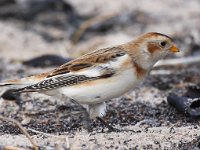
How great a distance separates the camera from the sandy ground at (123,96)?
6.04 meters

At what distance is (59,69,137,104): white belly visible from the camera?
6.37m

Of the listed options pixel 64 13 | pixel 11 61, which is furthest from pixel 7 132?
pixel 64 13

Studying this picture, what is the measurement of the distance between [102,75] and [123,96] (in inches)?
63.8

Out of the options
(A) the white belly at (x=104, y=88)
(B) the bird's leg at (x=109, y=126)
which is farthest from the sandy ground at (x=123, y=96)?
(A) the white belly at (x=104, y=88)

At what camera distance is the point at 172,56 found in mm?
10367

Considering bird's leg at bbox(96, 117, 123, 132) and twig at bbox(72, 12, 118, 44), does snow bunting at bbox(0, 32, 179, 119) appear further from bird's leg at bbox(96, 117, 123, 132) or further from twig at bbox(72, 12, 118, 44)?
twig at bbox(72, 12, 118, 44)

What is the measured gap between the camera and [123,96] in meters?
8.08

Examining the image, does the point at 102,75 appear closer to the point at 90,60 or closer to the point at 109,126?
the point at 90,60

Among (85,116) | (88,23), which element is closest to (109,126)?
(85,116)

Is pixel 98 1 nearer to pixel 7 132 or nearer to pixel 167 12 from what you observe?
pixel 167 12

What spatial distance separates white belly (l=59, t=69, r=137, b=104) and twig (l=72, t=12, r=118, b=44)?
15.8ft

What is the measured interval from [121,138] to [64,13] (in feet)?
20.7

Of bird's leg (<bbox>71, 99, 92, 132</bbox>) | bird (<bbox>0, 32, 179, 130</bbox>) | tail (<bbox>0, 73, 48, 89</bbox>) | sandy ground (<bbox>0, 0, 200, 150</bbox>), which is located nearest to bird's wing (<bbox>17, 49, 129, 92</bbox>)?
bird (<bbox>0, 32, 179, 130</bbox>)

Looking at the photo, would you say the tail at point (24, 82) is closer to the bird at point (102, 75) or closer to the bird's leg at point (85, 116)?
the bird at point (102, 75)
